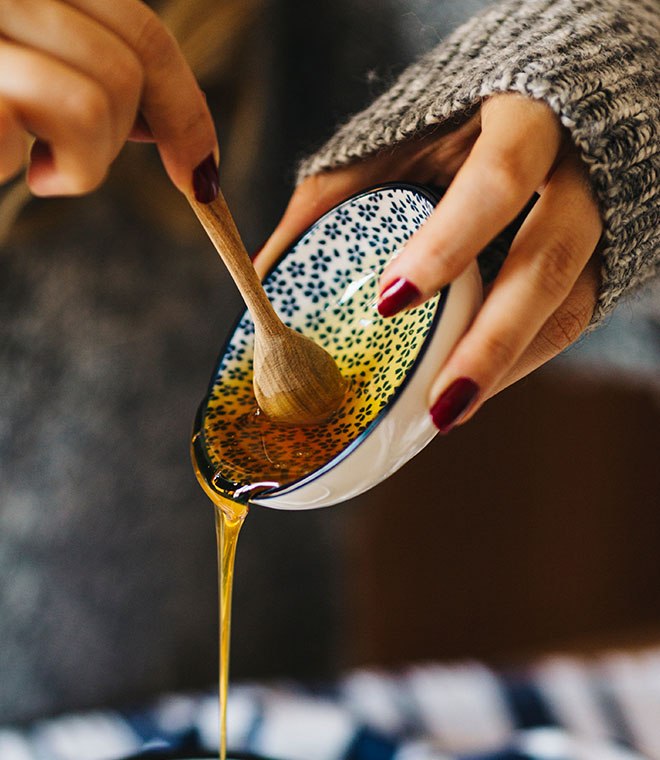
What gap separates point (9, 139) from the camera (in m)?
0.30

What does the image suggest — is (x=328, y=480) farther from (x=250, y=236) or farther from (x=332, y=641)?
(x=332, y=641)

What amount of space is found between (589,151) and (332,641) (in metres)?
0.88

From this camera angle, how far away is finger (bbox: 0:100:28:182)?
0.30 m

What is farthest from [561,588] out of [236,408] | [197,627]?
[236,408]

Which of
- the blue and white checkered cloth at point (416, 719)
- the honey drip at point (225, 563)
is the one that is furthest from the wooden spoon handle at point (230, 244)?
the blue and white checkered cloth at point (416, 719)

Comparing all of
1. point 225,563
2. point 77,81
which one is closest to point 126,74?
point 77,81

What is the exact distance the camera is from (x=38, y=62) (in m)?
0.30

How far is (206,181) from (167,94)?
0.04 metres

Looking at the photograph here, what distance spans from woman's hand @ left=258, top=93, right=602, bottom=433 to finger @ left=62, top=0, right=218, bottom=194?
0.10 metres

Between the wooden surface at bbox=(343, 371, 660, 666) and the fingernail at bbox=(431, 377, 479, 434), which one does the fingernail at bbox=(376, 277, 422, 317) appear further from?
the wooden surface at bbox=(343, 371, 660, 666)

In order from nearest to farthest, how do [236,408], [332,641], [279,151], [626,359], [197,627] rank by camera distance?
[236,408] < [626,359] < [279,151] < [197,627] < [332,641]

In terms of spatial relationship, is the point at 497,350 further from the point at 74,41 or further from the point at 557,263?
the point at 74,41

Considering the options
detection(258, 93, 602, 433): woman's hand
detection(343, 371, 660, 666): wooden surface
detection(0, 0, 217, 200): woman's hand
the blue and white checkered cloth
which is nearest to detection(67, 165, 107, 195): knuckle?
detection(0, 0, 217, 200): woman's hand

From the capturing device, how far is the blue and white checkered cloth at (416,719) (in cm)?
54
